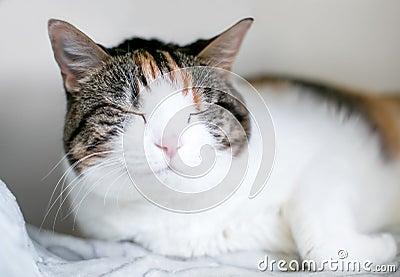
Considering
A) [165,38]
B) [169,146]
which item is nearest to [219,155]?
[169,146]

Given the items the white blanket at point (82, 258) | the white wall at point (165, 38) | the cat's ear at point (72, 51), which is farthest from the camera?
the white wall at point (165, 38)

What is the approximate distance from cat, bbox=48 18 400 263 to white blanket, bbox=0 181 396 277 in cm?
3

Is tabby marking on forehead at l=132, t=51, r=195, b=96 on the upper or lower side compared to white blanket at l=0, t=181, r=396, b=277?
upper

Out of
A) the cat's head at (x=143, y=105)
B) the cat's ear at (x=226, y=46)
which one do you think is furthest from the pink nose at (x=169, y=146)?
the cat's ear at (x=226, y=46)

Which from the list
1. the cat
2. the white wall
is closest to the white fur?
the cat

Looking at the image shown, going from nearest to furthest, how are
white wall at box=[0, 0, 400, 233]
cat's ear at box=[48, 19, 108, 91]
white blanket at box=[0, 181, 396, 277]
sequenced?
1. white blanket at box=[0, 181, 396, 277]
2. cat's ear at box=[48, 19, 108, 91]
3. white wall at box=[0, 0, 400, 233]

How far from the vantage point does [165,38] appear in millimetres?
1018

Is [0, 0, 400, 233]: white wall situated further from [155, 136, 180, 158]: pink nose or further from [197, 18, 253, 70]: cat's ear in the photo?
[155, 136, 180, 158]: pink nose

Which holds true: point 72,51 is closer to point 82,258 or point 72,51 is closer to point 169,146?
point 169,146

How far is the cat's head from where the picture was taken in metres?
0.87

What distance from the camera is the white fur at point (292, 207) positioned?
911mm

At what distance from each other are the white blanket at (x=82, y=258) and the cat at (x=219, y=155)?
0.03 m

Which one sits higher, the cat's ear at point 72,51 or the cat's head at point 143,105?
the cat's ear at point 72,51

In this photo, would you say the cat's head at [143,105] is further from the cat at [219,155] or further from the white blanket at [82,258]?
the white blanket at [82,258]
